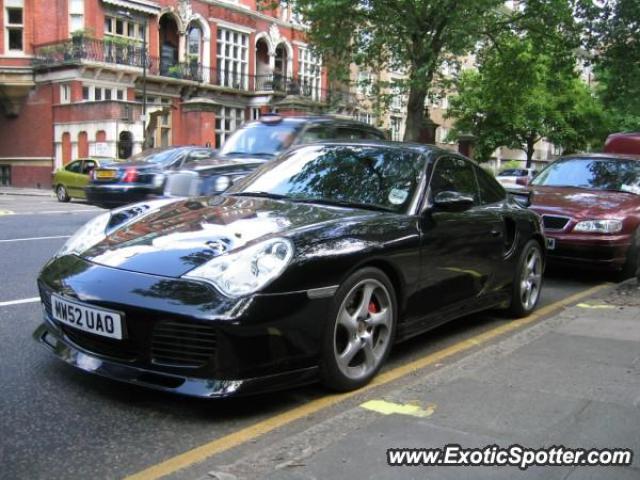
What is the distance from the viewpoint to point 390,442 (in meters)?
3.04

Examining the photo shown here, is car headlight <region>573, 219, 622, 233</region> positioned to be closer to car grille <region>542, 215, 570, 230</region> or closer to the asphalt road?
car grille <region>542, 215, 570, 230</region>

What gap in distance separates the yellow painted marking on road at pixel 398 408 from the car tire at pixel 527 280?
8.04 feet

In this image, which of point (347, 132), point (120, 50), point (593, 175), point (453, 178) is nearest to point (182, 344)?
point (453, 178)

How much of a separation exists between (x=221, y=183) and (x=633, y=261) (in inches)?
203

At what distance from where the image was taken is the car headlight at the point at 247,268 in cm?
322

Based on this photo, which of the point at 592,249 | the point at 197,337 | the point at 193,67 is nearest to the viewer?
the point at 197,337

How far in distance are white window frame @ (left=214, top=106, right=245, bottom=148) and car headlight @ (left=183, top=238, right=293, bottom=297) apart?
1334 inches

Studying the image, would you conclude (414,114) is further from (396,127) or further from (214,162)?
(396,127)

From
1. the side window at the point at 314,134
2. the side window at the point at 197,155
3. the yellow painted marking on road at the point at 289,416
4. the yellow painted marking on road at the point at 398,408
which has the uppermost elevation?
the side window at the point at 314,134

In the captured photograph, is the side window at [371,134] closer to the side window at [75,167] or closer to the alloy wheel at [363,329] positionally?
the alloy wheel at [363,329]

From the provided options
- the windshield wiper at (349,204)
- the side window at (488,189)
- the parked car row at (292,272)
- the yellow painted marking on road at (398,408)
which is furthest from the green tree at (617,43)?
the yellow painted marking on road at (398,408)

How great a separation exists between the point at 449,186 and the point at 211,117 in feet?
82.8

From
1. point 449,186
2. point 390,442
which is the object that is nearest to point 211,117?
point 449,186

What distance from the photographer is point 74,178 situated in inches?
797
